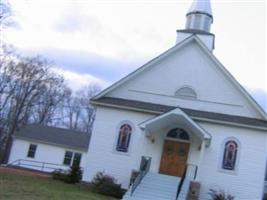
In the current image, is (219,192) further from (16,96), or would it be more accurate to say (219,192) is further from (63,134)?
(16,96)

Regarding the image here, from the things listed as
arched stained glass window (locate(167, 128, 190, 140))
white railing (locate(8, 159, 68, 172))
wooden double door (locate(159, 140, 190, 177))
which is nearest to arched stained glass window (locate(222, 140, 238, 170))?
wooden double door (locate(159, 140, 190, 177))

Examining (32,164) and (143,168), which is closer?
(143,168)

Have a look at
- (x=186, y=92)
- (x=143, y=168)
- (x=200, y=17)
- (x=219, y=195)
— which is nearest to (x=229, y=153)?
(x=219, y=195)

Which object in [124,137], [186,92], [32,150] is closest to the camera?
[124,137]

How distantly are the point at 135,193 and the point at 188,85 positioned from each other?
6403 millimetres

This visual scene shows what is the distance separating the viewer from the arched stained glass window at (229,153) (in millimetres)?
19891

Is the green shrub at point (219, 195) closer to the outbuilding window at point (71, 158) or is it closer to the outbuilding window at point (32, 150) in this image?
the outbuilding window at point (71, 158)

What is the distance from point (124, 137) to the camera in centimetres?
2097

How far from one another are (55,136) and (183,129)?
19.7 metres

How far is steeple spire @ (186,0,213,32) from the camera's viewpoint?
82.9ft

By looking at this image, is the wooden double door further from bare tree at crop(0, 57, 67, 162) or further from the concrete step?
bare tree at crop(0, 57, 67, 162)

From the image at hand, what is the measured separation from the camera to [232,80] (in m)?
20.6

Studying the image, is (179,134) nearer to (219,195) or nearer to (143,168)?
(143,168)

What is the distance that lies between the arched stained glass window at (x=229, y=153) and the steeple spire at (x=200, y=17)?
26.1 feet
